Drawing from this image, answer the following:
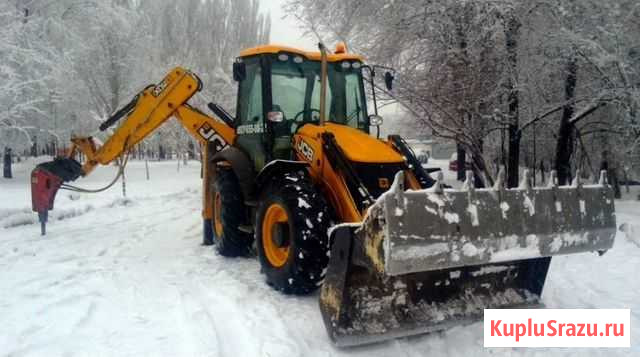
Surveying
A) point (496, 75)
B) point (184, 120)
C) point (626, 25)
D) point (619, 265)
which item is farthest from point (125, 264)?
point (626, 25)

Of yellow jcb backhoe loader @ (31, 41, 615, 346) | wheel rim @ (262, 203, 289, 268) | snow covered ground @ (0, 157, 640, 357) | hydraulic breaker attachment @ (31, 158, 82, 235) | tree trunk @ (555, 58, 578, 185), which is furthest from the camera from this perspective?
tree trunk @ (555, 58, 578, 185)

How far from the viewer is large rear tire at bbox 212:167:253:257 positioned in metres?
5.95

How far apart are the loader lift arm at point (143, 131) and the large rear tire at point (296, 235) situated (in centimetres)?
237

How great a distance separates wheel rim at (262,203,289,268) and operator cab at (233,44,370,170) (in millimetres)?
874

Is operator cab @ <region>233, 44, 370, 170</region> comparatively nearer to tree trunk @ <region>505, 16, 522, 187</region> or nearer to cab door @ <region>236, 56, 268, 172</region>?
cab door @ <region>236, 56, 268, 172</region>

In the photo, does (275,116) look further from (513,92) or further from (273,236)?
(513,92)

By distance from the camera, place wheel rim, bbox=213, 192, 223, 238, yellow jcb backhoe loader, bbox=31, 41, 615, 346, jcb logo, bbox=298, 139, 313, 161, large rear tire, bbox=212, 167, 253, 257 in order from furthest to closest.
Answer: wheel rim, bbox=213, 192, 223, 238, large rear tire, bbox=212, 167, 253, 257, jcb logo, bbox=298, 139, 313, 161, yellow jcb backhoe loader, bbox=31, 41, 615, 346

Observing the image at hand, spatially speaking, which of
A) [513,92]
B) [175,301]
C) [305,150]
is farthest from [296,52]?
[513,92]

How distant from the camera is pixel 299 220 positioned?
420cm

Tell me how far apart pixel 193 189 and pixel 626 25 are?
14809 millimetres

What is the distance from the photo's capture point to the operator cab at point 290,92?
542 cm

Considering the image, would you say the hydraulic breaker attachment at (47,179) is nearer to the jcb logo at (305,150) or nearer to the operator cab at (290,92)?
the operator cab at (290,92)

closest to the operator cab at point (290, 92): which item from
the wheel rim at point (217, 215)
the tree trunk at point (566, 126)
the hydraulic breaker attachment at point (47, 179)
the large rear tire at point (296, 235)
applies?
the large rear tire at point (296, 235)

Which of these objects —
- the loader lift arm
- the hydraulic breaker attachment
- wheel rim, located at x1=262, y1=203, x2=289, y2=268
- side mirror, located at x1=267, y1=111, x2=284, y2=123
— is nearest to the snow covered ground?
wheel rim, located at x1=262, y1=203, x2=289, y2=268
